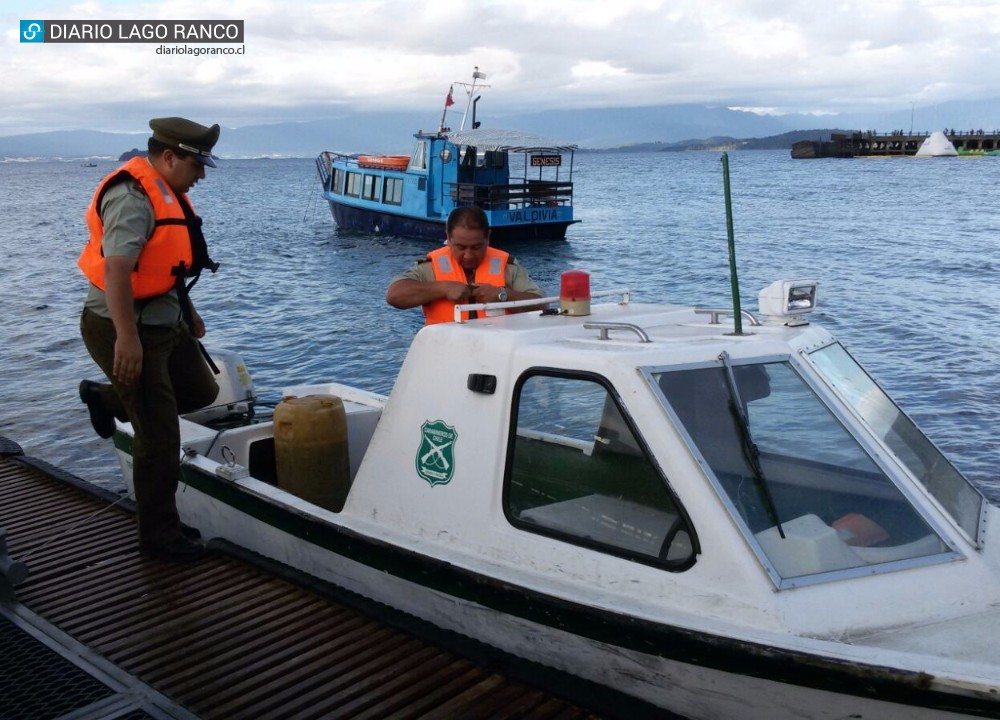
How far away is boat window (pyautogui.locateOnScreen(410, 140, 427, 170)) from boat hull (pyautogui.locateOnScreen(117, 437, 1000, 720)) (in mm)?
27319

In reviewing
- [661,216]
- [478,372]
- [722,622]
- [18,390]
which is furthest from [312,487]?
[661,216]

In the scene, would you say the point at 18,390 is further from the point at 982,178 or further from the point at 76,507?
the point at 982,178

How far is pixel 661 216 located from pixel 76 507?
124 ft

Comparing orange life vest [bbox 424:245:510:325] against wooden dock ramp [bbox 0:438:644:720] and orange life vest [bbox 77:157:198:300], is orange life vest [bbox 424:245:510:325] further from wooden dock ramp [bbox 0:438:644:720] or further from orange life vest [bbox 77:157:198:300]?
wooden dock ramp [bbox 0:438:644:720]

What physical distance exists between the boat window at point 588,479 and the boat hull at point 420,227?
83.4ft

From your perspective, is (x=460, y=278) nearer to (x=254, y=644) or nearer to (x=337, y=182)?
(x=254, y=644)

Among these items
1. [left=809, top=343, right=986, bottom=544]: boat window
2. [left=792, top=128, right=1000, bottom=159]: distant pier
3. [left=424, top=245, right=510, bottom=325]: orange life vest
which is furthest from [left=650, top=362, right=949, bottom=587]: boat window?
[left=792, top=128, right=1000, bottom=159]: distant pier

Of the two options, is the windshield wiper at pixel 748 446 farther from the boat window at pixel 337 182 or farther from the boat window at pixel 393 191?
the boat window at pixel 337 182

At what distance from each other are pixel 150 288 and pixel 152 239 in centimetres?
23

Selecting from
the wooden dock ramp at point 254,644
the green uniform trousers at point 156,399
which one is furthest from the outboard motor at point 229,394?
the green uniform trousers at point 156,399

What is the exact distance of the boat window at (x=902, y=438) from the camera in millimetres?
3586

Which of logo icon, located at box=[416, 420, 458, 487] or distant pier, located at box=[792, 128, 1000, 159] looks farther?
distant pier, located at box=[792, 128, 1000, 159]

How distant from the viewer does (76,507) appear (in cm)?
620

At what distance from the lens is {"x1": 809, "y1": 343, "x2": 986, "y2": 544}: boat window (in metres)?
3.59
